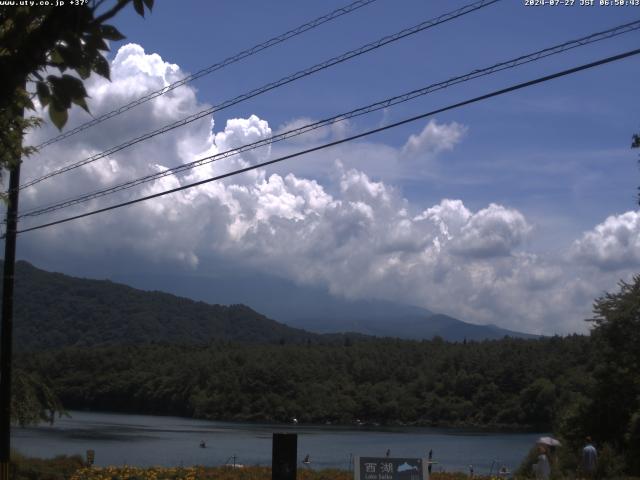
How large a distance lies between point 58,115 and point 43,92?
13cm

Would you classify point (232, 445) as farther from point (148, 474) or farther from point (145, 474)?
point (148, 474)

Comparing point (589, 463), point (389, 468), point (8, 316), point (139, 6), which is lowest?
point (589, 463)

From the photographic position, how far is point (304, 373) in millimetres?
108000

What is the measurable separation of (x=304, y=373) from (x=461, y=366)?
19246mm

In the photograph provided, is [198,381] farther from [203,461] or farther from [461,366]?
[203,461]

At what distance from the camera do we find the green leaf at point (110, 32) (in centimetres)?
426

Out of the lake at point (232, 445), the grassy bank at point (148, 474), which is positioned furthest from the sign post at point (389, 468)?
the lake at point (232, 445)

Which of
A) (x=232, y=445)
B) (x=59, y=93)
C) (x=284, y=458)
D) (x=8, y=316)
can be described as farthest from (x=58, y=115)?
(x=232, y=445)

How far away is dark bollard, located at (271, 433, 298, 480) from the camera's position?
10891mm

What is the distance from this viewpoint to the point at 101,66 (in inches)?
175

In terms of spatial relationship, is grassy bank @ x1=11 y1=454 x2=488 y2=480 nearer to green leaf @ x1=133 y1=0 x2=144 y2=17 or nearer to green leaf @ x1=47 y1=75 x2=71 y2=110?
green leaf @ x1=47 y1=75 x2=71 y2=110

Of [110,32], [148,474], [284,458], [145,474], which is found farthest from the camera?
[145,474]

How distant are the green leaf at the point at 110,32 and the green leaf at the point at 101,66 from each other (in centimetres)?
13

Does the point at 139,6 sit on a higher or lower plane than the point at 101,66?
higher
